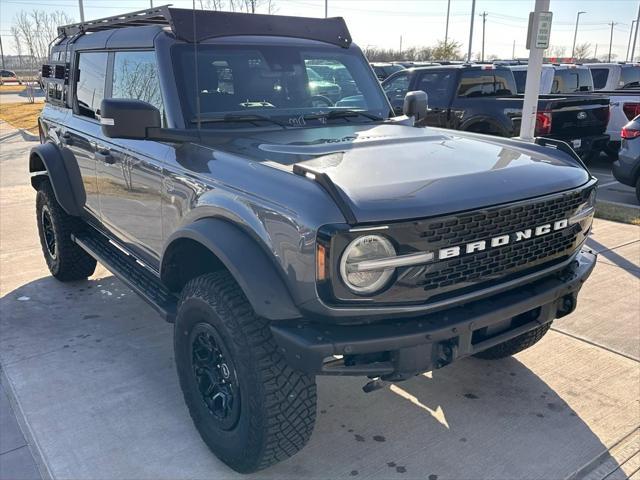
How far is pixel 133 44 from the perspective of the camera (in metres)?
3.71

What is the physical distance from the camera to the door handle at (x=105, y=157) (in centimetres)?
382

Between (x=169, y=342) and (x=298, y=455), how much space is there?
1528 mm

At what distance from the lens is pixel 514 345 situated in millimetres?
3666

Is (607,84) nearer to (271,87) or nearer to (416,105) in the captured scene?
(416,105)

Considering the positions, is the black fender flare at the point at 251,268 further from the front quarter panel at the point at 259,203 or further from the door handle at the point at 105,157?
the door handle at the point at 105,157

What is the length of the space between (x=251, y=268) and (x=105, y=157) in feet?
6.58

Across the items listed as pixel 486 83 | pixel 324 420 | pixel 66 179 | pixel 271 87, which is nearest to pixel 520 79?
pixel 486 83

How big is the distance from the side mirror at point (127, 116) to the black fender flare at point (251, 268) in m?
0.68

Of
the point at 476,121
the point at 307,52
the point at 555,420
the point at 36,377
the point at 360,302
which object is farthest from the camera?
the point at 476,121

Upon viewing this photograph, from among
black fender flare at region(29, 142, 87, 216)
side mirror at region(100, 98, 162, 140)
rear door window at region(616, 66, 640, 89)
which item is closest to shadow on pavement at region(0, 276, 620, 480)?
black fender flare at region(29, 142, 87, 216)

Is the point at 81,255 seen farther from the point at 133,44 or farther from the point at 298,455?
the point at 298,455

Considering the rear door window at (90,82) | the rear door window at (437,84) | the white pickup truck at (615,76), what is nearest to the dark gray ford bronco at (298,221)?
the rear door window at (90,82)

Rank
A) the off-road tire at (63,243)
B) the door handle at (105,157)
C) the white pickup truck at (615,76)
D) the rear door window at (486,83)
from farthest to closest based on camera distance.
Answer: the white pickup truck at (615,76)
the rear door window at (486,83)
the off-road tire at (63,243)
the door handle at (105,157)

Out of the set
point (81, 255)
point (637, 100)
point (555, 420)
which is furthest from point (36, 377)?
point (637, 100)
